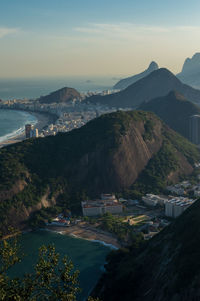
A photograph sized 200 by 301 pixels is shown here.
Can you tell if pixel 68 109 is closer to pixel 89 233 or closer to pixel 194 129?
pixel 194 129

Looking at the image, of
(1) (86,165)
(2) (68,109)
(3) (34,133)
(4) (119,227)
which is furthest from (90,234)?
(2) (68,109)

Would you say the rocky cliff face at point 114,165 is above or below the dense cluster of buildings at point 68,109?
below

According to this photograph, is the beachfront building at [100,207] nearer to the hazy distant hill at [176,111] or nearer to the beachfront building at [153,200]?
the beachfront building at [153,200]

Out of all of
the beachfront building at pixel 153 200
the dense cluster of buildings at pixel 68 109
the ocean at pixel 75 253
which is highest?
the dense cluster of buildings at pixel 68 109

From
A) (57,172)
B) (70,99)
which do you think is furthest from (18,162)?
(70,99)

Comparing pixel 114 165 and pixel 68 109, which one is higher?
pixel 68 109

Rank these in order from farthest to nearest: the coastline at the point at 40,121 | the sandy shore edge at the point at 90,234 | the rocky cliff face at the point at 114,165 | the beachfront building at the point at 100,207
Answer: the coastline at the point at 40,121, the rocky cliff face at the point at 114,165, the beachfront building at the point at 100,207, the sandy shore edge at the point at 90,234

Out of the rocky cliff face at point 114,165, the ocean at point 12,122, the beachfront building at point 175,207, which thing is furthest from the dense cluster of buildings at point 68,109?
the beachfront building at point 175,207
